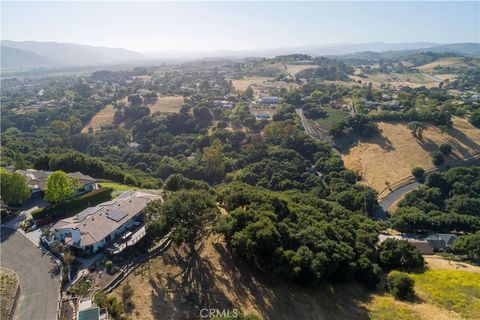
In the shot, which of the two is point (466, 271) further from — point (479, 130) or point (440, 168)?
point (479, 130)

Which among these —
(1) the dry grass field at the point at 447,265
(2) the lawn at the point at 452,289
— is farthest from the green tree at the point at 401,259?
(1) the dry grass field at the point at 447,265

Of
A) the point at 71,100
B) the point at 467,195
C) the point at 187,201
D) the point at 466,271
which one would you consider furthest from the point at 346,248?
the point at 71,100

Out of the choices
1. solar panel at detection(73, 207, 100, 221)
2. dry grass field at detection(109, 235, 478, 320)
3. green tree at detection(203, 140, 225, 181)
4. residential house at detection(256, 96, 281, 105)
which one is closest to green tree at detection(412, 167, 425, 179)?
dry grass field at detection(109, 235, 478, 320)

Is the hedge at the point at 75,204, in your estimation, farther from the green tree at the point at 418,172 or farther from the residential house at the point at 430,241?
the green tree at the point at 418,172

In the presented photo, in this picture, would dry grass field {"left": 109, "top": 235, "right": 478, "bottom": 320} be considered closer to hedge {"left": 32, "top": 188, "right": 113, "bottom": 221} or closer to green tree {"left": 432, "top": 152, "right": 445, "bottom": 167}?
hedge {"left": 32, "top": 188, "right": 113, "bottom": 221}

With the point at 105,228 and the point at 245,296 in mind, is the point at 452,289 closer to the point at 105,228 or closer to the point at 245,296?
the point at 245,296

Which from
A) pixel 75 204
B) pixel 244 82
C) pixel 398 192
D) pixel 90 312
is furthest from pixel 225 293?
pixel 244 82
